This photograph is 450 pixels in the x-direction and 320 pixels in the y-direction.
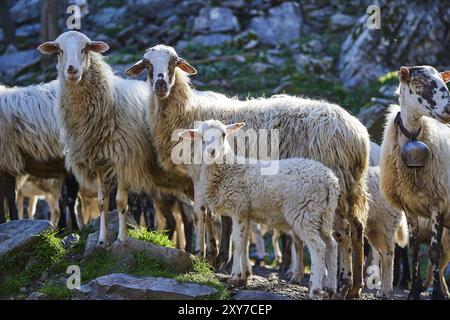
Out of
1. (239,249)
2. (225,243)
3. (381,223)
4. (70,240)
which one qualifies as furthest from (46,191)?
(239,249)

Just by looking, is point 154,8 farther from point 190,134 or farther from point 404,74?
point 404,74

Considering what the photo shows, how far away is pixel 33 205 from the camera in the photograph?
1672cm

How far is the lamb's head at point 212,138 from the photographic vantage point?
904 centimetres

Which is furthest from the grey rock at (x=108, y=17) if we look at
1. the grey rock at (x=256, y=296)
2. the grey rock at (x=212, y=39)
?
the grey rock at (x=256, y=296)

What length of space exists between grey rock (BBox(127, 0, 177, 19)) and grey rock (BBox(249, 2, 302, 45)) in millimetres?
2658

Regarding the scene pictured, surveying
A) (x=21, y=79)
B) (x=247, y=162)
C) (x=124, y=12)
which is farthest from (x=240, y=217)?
(x=124, y=12)

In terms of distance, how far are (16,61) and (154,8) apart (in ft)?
13.5

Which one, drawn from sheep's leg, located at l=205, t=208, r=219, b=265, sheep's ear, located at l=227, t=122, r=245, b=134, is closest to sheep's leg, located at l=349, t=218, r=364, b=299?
sheep's ear, located at l=227, t=122, r=245, b=134

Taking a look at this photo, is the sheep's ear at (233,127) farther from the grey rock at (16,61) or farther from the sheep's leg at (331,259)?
the grey rock at (16,61)

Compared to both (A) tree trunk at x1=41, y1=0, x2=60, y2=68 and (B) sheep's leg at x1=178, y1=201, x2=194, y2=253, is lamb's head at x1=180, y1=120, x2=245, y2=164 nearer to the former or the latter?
(B) sheep's leg at x1=178, y1=201, x2=194, y2=253

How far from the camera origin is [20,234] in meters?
10.1
